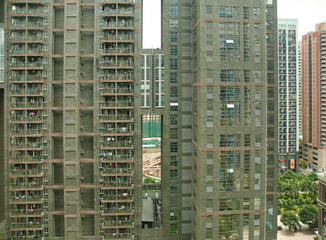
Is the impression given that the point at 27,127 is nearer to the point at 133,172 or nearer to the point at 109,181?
the point at 109,181

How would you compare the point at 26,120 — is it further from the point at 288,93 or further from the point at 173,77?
the point at 288,93

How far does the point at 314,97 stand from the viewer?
92562 mm

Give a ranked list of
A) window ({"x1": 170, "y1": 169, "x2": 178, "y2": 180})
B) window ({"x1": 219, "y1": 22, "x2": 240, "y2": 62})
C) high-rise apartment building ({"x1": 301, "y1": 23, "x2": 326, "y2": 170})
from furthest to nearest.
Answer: high-rise apartment building ({"x1": 301, "y1": 23, "x2": 326, "y2": 170}) → window ({"x1": 170, "y1": 169, "x2": 178, "y2": 180}) → window ({"x1": 219, "y1": 22, "x2": 240, "y2": 62})

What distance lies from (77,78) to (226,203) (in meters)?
25.4

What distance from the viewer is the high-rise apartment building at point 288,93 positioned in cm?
7831

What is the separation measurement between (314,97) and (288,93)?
17.0 m

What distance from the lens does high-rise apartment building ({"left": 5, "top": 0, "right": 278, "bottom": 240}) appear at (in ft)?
106

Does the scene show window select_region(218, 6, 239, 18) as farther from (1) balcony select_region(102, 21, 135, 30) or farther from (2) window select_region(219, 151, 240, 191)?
(2) window select_region(219, 151, 240, 191)

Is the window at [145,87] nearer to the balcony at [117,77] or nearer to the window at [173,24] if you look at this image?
the balcony at [117,77]

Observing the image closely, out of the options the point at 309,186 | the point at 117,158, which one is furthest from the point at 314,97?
the point at 117,158

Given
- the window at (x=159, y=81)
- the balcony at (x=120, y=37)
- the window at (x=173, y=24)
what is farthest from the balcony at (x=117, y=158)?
the window at (x=173, y=24)

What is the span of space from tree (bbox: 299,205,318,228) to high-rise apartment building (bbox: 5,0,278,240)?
822 inches

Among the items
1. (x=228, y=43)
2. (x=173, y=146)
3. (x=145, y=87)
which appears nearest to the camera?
(x=228, y=43)

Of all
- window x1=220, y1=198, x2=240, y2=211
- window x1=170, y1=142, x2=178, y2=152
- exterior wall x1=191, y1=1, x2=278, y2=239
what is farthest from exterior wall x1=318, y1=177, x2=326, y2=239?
window x1=170, y1=142, x2=178, y2=152
